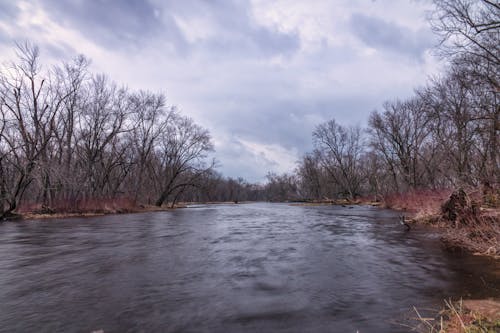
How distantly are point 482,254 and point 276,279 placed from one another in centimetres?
709

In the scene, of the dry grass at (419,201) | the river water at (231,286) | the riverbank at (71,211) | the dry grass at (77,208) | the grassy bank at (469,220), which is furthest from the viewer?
the dry grass at (77,208)

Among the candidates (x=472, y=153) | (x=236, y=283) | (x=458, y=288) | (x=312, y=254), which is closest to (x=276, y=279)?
(x=236, y=283)

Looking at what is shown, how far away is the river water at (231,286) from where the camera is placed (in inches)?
173

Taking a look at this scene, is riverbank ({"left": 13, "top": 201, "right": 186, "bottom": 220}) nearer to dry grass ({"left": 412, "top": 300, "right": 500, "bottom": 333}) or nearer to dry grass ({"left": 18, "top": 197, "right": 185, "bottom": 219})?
dry grass ({"left": 18, "top": 197, "right": 185, "bottom": 219})

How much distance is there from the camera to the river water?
4.38 m

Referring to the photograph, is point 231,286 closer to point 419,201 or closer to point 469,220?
point 469,220

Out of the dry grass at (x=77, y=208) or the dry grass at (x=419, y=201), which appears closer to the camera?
the dry grass at (x=419, y=201)

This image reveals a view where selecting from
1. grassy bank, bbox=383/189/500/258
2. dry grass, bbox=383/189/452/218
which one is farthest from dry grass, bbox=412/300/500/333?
dry grass, bbox=383/189/452/218

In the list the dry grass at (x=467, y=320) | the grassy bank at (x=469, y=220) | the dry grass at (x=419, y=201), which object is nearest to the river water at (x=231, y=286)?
the dry grass at (x=467, y=320)

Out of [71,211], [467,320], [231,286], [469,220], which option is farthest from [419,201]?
[71,211]

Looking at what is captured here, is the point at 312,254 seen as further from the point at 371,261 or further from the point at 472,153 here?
the point at 472,153

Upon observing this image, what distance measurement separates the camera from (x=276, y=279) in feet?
21.7

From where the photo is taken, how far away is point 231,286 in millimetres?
6145

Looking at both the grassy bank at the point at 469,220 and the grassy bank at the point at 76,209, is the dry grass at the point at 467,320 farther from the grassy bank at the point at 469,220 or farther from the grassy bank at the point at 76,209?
the grassy bank at the point at 76,209
